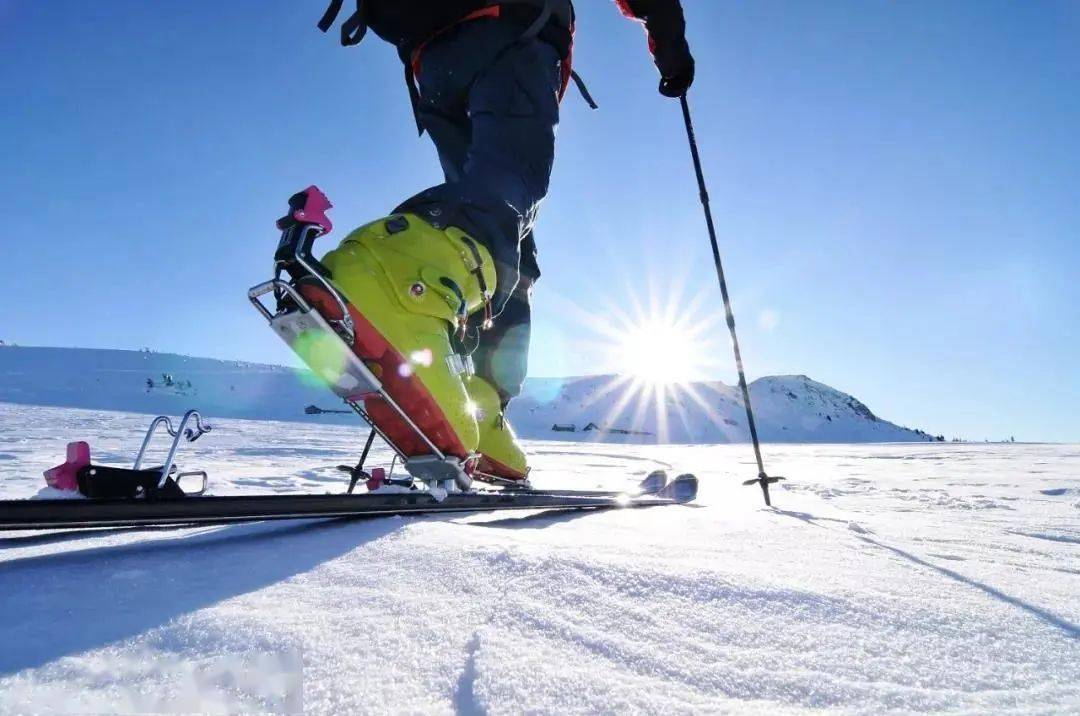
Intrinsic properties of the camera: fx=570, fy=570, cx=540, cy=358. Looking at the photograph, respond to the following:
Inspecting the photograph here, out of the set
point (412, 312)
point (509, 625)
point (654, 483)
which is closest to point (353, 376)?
point (412, 312)

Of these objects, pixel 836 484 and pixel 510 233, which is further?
pixel 836 484

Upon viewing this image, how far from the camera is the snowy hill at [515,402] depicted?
46.0ft

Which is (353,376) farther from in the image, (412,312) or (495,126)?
(495,126)

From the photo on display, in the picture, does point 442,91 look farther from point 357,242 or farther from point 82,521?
point 82,521

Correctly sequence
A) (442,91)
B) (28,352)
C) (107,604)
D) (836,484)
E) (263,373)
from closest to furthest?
1. (107,604)
2. (442,91)
3. (836,484)
4. (28,352)
5. (263,373)

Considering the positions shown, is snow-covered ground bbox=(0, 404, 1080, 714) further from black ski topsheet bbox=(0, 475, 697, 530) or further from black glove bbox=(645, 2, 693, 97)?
black glove bbox=(645, 2, 693, 97)

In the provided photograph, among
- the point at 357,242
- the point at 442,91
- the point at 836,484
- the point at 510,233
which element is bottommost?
the point at 836,484

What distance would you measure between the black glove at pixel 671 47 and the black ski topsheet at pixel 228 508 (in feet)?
6.13

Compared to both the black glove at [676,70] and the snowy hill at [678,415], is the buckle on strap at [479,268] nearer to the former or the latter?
the black glove at [676,70]

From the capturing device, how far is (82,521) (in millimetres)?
725

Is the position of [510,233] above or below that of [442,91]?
below

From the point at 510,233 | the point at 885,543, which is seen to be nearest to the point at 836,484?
the point at 885,543

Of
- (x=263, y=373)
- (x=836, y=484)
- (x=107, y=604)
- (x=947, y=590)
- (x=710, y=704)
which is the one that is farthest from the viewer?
(x=263, y=373)

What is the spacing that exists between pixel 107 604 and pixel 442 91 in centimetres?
165
